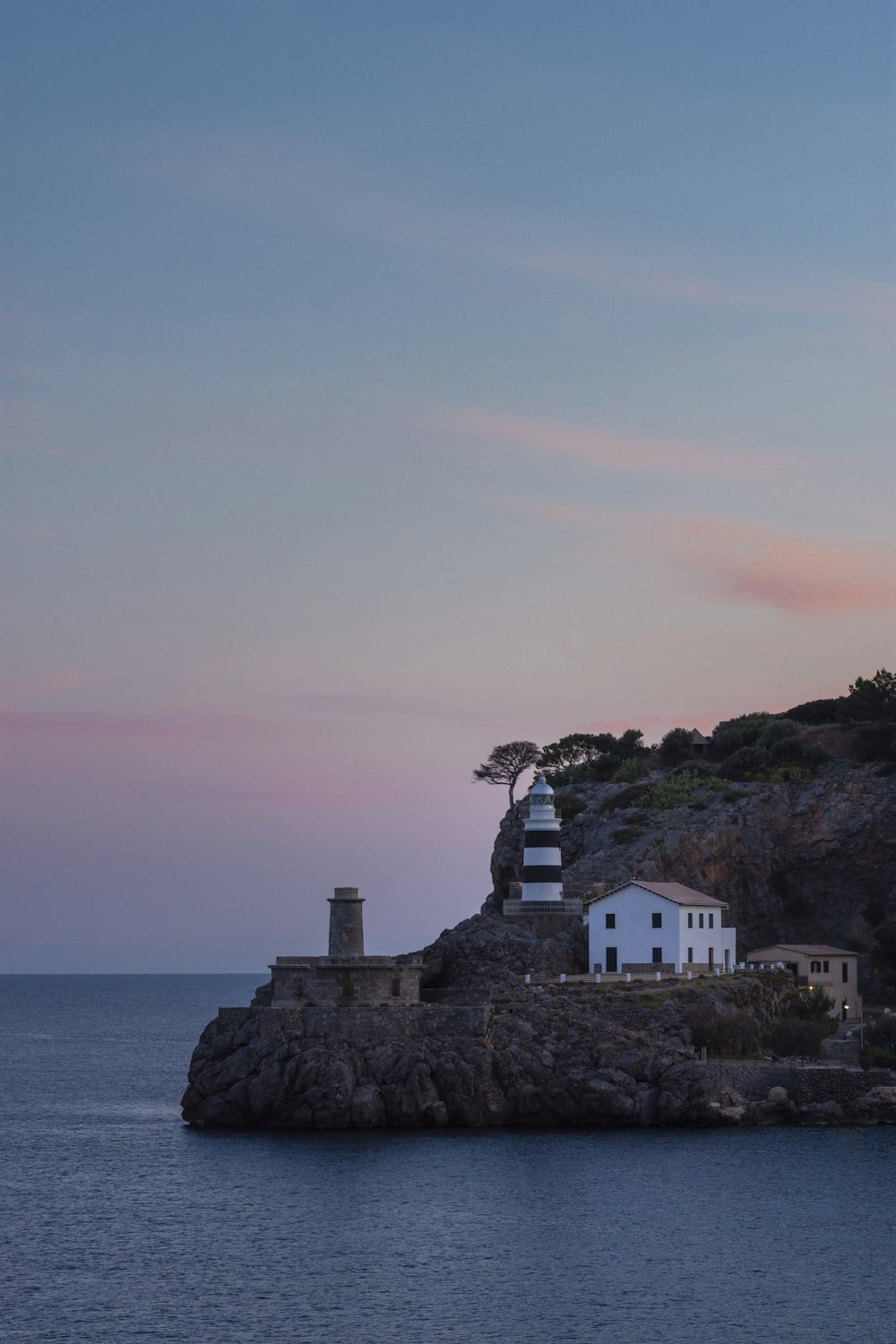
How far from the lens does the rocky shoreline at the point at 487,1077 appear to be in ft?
213

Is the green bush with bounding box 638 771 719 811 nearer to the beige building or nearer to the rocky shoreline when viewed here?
the beige building

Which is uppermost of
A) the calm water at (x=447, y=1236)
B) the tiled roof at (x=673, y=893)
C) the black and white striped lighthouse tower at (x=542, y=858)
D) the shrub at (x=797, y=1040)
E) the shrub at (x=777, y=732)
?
the shrub at (x=777, y=732)

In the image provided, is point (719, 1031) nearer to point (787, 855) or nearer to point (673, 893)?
point (673, 893)

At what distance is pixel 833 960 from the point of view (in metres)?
84.8

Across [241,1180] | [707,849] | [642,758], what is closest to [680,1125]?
[241,1180]

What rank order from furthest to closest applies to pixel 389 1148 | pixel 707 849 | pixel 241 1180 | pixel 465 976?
pixel 707 849 < pixel 465 976 < pixel 389 1148 < pixel 241 1180

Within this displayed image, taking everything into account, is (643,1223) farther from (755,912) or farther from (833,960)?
(755,912)

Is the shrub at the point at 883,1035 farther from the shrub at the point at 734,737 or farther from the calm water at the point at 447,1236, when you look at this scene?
the shrub at the point at 734,737

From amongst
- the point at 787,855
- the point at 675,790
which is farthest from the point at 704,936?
the point at 675,790

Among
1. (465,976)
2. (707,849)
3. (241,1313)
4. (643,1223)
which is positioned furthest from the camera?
(707,849)

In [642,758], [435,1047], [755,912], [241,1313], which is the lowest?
[241,1313]

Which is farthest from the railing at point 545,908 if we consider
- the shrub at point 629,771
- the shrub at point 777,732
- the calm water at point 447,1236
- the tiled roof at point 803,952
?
the shrub at point 777,732

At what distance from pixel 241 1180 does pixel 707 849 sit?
40.5 m

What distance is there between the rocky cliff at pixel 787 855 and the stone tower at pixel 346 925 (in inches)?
792
